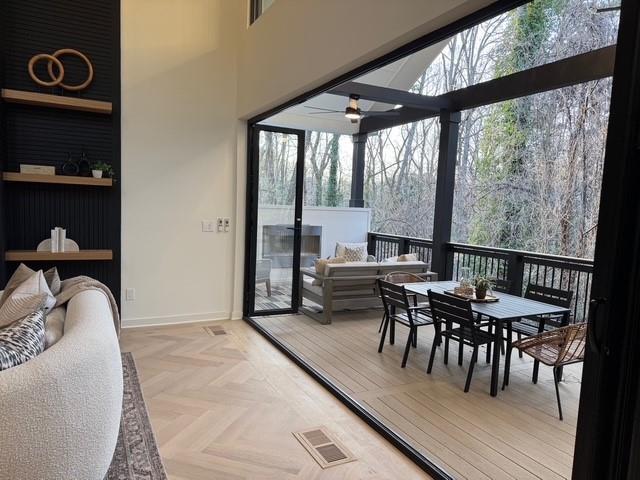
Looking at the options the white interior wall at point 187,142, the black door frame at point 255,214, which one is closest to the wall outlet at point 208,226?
the white interior wall at point 187,142

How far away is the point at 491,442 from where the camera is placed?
98.8 inches

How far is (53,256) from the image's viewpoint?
375 centimetres

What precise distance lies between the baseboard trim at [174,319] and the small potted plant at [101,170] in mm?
1482

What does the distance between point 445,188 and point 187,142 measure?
343 cm

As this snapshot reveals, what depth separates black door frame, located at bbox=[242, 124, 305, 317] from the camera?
4770mm

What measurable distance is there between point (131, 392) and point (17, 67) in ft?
9.67

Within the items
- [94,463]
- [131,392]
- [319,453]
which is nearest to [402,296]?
[319,453]

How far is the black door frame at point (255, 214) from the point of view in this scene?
477 centimetres

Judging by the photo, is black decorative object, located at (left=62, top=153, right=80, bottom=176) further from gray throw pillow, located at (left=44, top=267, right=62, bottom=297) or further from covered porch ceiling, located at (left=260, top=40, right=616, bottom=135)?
covered porch ceiling, located at (left=260, top=40, right=616, bottom=135)

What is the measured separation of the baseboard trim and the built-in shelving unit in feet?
4.71

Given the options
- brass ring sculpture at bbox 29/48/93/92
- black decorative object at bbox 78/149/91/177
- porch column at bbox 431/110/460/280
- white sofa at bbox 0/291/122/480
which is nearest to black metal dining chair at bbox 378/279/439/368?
porch column at bbox 431/110/460/280

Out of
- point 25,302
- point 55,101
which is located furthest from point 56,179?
point 25,302

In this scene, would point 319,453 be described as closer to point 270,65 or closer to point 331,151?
point 270,65

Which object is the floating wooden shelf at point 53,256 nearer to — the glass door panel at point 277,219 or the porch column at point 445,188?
the glass door panel at point 277,219
